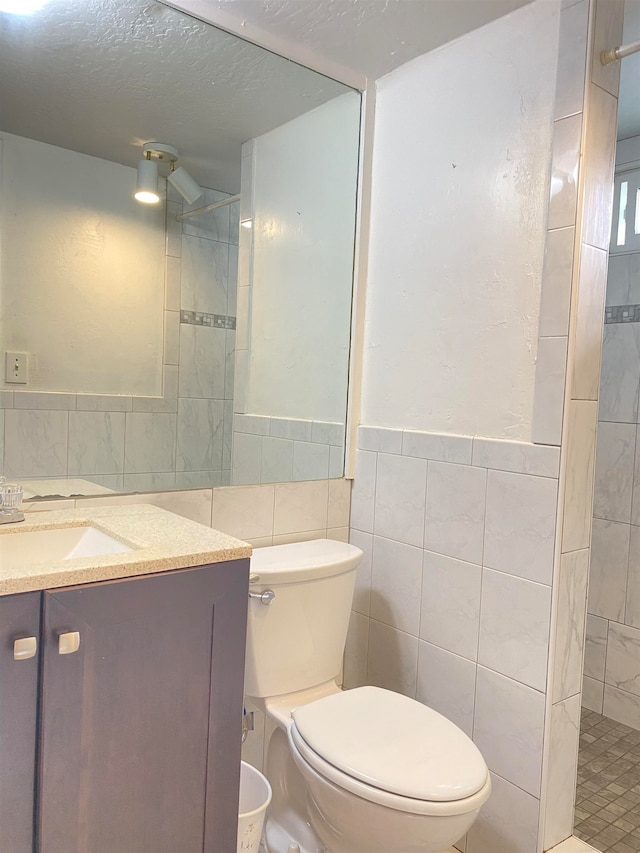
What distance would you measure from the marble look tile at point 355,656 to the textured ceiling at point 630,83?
1819mm

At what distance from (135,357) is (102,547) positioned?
61cm

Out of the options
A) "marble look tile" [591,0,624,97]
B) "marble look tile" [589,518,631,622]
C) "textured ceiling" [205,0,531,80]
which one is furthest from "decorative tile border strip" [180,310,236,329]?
"marble look tile" [589,518,631,622]

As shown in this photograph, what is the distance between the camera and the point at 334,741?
1379 mm

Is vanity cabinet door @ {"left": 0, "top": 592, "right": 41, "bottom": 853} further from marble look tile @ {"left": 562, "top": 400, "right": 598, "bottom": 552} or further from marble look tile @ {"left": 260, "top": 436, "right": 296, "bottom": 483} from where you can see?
marble look tile @ {"left": 562, "top": 400, "right": 598, "bottom": 552}

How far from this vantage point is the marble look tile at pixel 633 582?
2.35 metres

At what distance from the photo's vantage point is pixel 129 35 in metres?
1.66

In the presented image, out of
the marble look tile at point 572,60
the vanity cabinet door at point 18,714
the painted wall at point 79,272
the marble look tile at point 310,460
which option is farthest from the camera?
the marble look tile at point 310,460

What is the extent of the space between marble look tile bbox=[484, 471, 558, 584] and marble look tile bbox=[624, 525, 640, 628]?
3.29 ft

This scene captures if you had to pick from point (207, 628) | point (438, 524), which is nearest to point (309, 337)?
point (438, 524)

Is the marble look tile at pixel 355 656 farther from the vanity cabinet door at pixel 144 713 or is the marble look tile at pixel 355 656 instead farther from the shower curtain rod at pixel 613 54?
the shower curtain rod at pixel 613 54

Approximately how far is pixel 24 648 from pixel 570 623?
1194 millimetres

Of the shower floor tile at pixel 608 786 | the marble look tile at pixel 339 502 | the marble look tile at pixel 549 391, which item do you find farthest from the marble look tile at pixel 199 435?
the shower floor tile at pixel 608 786

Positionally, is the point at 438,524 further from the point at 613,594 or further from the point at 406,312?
the point at 613,594

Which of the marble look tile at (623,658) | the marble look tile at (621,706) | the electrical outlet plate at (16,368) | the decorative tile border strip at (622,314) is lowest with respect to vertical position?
the marble look tile at (621,706)
